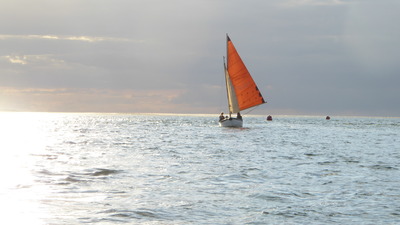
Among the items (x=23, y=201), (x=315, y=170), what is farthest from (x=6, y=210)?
(x=315, y=170)

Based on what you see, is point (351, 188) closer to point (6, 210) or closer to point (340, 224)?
point (340, 224)

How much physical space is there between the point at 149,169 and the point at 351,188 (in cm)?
921

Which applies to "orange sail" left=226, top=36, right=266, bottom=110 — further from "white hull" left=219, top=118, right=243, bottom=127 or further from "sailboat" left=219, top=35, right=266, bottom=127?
"white hull" left=219, top=118, right=243, bottom=127

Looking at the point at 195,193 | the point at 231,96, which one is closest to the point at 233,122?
the point at 231,96

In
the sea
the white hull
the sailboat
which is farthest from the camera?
the sailboat

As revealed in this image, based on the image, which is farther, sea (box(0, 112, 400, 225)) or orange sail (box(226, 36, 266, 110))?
orange sail (box(226, 36, 266, 110))

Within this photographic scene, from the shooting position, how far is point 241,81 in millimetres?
76250

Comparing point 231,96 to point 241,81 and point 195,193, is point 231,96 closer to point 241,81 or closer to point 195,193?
point 241,81

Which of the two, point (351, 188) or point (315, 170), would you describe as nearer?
point (351, 188)

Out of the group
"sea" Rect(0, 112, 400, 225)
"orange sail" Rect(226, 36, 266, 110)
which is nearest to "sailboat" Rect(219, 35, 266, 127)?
"orange sail" Rect(226, 36, 266, 110)

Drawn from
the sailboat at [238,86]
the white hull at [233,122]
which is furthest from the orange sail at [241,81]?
the white hull at [233,122]

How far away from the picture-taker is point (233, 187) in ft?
55.2

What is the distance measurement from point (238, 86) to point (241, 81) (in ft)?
2.97

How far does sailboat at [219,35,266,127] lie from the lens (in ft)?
250
